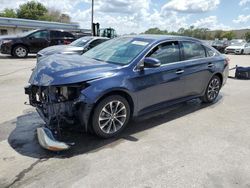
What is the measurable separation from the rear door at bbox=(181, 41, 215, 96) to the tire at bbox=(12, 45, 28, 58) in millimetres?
12193

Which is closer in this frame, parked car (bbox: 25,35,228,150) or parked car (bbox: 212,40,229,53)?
parked car (bbox: 25,35,228,150)

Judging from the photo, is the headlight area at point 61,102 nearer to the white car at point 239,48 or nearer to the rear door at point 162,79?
the rear door at point 162,79

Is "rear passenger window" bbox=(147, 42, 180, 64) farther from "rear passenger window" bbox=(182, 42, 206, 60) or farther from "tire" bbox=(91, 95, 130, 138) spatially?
"tire" bbox=(91, 95, 130, 138)

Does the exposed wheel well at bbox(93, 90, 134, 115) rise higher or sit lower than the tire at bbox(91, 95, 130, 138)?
higher

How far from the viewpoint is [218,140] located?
4512 millimetres

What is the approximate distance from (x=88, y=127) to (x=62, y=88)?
696 millimetres

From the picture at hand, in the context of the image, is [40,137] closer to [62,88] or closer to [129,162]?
[62,88]

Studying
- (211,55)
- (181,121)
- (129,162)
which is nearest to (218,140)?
(181,121)

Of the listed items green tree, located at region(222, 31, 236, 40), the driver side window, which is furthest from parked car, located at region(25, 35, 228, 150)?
green tree, located at region(222, 31, 236, 40)

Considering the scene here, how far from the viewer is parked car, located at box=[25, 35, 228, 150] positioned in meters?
4.00

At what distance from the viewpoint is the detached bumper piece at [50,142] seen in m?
3.68

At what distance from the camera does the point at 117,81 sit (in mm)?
4246

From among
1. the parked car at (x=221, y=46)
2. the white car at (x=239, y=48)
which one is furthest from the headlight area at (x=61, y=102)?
the parked car at (x=221, y=46)

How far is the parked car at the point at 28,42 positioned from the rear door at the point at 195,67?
39.8 feet
